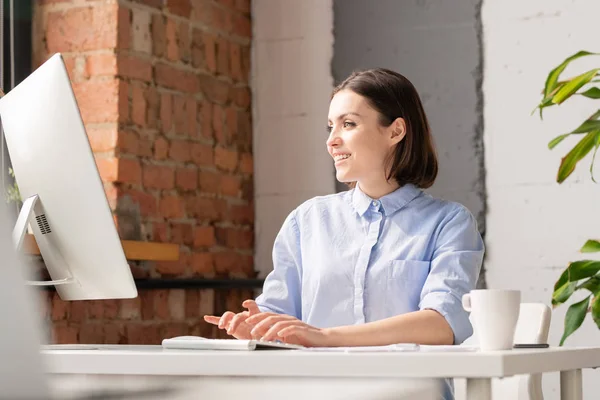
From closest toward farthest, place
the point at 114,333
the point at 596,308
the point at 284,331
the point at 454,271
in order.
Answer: the point at 284,331
the point at 454,271
the point at 596,308
the point at 114,333

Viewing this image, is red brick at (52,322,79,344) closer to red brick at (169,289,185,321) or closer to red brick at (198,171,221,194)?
red brick at (169,289,185,321)

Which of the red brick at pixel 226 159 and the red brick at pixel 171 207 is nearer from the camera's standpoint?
the red brick at pixel 171 207

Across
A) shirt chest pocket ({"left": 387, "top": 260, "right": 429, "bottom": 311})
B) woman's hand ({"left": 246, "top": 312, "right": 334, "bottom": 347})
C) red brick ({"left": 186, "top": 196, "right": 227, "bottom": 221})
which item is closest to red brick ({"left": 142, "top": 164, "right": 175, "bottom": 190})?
red brick ({"left": 186, "top": 196, "right": 227, "bottom": 221})

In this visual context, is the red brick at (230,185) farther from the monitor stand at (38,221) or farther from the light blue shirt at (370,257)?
the monitor stand at (38,221)

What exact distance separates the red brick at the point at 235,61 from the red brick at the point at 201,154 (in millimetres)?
320

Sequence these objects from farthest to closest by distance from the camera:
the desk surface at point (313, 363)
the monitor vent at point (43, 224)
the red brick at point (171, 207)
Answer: the red brick at point (171, 207) → the monitor vent at point (43, 224) → the desk surface at point (313, 363)

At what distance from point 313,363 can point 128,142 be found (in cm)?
181

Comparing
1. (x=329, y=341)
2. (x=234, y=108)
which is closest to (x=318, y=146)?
(x=234, y=108)

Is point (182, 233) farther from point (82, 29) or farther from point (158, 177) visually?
point (82, 29)

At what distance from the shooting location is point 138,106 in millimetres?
2799

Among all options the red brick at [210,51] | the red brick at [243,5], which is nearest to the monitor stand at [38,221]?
the red brick at [210,51]

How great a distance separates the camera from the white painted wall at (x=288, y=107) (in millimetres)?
3242

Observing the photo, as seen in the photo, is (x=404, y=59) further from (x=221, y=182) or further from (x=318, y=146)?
(x=221, y=182)

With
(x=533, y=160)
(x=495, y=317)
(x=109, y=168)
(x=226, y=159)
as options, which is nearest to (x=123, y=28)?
(x=109, y=168)
